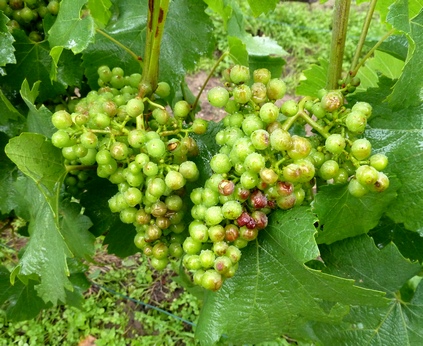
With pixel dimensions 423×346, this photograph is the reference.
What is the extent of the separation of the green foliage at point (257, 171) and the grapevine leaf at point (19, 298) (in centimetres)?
37

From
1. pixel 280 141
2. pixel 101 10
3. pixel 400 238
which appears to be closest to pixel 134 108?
pixel 280 141

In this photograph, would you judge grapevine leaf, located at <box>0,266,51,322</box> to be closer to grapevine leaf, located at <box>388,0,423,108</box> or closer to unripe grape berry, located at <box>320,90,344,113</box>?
unripe grape berry, located at <box>320,90,344,113</box>

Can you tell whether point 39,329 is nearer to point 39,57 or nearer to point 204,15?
point 39,57

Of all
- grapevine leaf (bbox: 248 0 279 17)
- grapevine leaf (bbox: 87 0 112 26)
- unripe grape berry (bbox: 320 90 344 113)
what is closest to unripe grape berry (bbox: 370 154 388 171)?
unripe grape berry (bbox: 320 90 344 113)

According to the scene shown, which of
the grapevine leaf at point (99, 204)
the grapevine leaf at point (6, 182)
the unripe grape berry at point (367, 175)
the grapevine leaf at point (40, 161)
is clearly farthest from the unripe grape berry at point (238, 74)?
the grapevine leaf at point (6, 182)

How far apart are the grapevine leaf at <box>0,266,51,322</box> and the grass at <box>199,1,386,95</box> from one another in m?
3.29

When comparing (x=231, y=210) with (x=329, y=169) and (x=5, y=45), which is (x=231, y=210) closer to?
(x=329, y=169)

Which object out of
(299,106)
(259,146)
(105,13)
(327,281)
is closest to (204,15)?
(105,13)

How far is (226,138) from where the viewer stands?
3.43 ft

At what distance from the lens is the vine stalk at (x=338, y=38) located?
1.13 m

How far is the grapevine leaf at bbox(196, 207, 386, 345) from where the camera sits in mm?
990

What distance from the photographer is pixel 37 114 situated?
1.20m

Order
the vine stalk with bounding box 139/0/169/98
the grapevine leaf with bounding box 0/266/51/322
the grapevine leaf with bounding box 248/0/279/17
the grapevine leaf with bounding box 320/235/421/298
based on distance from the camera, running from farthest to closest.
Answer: the grapevine leaf with bounding box 0/266/51/322 < the grapevine leaf with bounding box 248/0/279/17 < the grapevine leaf with bounding box 320/235/421/298 < the vine stalk with bounding box 139/0/169/98

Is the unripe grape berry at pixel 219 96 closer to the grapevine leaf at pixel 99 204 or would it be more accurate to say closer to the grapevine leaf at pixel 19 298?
the grapevine leaf at pixel 99 204
